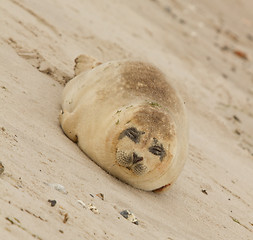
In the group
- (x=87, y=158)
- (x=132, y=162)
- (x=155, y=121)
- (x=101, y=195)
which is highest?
(x=155, y=121)

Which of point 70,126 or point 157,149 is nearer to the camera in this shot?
point 157,149

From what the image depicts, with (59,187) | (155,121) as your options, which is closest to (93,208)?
(59,187)

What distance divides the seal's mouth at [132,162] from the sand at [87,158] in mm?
190

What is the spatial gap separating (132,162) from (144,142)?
0.17 metres

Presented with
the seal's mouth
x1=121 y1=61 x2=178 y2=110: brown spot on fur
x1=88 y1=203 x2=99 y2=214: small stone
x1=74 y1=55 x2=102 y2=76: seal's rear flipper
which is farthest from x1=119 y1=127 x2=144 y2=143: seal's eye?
x1=74 y1=55 x2=102 y2=76: seal's rear flipper

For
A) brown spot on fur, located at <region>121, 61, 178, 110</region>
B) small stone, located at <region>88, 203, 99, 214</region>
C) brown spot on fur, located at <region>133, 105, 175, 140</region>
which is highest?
brown spot on fur, located at <region>121, 61, 178, 110</region>

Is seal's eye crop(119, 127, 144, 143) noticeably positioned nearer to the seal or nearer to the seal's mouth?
the seal

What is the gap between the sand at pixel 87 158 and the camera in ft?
11.0

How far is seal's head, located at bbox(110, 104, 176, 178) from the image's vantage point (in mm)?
4199

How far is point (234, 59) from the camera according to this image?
12023 millimetres

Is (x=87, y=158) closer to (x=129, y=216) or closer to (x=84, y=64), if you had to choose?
(x=129, y=216)

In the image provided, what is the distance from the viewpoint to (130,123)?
431cm

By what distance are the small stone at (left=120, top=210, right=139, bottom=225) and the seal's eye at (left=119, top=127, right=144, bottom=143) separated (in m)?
0.60

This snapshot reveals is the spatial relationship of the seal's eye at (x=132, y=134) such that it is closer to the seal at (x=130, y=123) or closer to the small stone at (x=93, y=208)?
the seal at (x=130, y=123)
